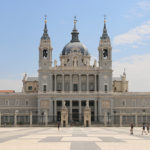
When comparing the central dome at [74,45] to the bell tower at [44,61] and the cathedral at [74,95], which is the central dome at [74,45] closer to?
the cathedral at [74,95]

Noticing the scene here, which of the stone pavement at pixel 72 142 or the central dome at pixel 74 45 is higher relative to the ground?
the central dome at pixel 74 45

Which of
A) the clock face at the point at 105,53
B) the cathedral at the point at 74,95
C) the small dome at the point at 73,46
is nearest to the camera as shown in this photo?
the cathedral at the point at 74,95

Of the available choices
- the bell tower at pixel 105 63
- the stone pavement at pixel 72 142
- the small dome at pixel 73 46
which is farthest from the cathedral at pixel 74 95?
the stone pavement at pixel 72 142

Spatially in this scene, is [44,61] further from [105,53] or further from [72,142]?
[72,142]

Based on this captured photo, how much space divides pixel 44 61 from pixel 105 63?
59.1 ft

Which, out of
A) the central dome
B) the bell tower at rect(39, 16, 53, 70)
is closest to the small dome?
the central dome

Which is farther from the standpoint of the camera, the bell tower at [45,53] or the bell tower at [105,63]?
the bell tower at [45,53]

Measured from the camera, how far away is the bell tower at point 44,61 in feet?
374

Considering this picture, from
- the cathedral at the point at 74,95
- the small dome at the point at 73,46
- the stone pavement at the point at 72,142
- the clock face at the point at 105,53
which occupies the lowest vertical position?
the stone pavement at the point at 72,142

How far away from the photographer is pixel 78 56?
11719 cm

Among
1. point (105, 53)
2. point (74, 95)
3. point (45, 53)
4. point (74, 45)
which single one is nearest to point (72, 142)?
point (74, 95)

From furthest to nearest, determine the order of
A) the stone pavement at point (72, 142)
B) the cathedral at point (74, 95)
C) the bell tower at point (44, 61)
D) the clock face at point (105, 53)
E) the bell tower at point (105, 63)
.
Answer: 1. the clock face at point (105, 53)
2. the bell tower at point (44, 61)
3. the bell tower at point (105, 63)
4. the cathedral at point (74, 95)
5. the stone pavement at point (72, 142)

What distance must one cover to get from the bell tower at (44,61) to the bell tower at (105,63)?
15.1 metres

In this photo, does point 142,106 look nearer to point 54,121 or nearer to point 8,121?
point 54,121
